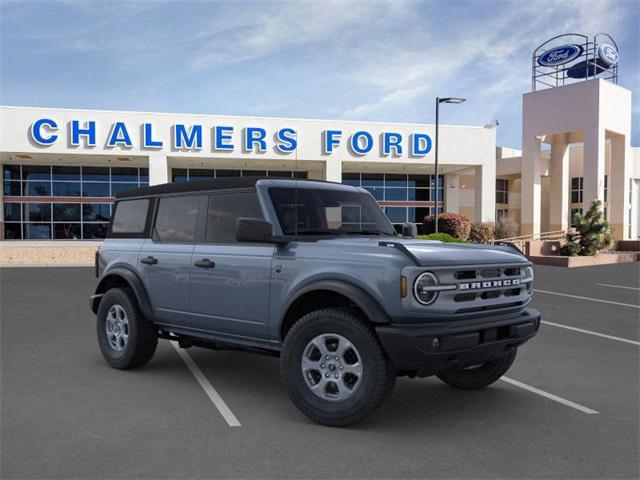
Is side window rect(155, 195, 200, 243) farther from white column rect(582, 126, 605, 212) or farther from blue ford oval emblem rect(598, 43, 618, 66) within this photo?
blue ford oval emblem rect(598, 43, 618, 66)

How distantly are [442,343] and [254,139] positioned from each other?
29.1 metres

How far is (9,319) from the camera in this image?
995 cm

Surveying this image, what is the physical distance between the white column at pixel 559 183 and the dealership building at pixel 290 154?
0.07 metres

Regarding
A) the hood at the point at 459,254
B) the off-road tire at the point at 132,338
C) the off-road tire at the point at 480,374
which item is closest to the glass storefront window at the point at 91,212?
the off-road tire at the point at 132,338

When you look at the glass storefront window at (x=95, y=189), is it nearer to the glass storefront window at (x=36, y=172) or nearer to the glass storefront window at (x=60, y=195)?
the glass storefront window at (x=60, y=195)

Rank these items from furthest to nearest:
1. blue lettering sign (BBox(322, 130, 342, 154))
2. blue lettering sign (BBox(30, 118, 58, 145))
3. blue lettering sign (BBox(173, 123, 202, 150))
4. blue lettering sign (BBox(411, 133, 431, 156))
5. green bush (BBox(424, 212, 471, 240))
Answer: blue lettering sign (BBox(411, 133, 431, 156)) → blue lettering sign (BBox(322, 130, 342, 154)) → blue lettering sign (BBox(173, 123, 202, 150)) → blue lettering sign (BBox(30, 118, 58, 145)) → green bush (BBox(424, 212, 471, 240))

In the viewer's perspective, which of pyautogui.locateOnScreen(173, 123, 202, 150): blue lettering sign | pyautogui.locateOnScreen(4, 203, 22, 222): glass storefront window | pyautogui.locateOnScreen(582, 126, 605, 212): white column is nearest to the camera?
pyautogui.locateOnScreen(173, 123, 202, 150): blue lettering sign

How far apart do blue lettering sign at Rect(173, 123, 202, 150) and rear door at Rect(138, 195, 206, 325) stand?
26.1 meters

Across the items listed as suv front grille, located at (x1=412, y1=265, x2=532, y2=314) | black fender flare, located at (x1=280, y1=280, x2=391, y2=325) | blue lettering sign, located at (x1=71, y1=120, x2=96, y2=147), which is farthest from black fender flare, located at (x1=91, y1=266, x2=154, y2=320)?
blue lettering sign, located at (x1=71, y1=120, x2=96, y2=147)

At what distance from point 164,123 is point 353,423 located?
96.2 ft

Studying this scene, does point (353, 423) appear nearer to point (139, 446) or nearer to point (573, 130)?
point (139, 446)

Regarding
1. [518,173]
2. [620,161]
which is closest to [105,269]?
[620,161]

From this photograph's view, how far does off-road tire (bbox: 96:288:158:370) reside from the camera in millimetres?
6289

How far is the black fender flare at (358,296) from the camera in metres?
4.38
